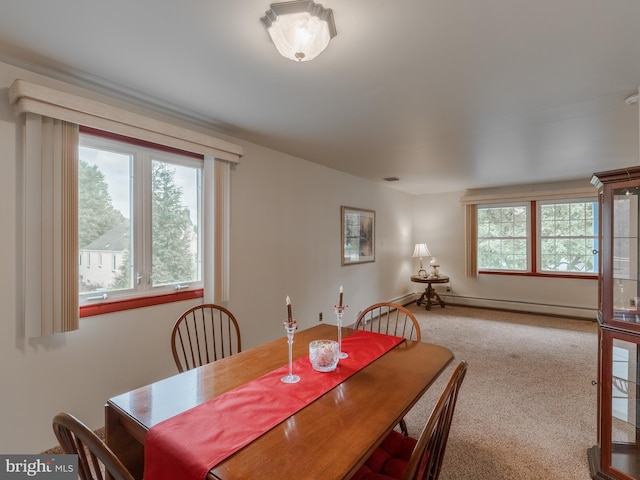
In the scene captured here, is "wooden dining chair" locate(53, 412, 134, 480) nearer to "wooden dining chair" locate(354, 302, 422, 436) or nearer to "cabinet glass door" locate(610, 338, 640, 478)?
"wooden dining chair" locate(354, 302, 422, 436)

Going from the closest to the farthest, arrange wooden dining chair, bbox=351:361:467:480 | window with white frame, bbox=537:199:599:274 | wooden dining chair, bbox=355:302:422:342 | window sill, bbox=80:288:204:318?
wooden dining chair, bbox=351:361:467:480 < window sill, bbox=80:288:204:318 < wooden dining chair, bbox=355:302:422:342 < window with white frame, bbox=537:199:599:274

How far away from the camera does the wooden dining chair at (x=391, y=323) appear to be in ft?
7.00

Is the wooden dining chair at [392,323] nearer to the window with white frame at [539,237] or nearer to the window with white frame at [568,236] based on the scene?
the window with white frame at [539,237]

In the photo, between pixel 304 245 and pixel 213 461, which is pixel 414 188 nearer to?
pixel 304 245

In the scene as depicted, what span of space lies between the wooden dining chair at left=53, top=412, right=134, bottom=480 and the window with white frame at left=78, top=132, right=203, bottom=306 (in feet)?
4.91

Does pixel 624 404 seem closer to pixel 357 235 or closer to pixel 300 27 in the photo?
pixel 300 27

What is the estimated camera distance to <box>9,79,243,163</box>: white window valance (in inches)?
65.6

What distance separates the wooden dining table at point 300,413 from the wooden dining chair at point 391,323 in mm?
398

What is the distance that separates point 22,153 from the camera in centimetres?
177

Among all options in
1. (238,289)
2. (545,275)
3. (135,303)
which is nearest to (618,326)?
(238,289)

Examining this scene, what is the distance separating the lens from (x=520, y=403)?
2.53 meters

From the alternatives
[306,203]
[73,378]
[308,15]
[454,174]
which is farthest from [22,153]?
[454,174]

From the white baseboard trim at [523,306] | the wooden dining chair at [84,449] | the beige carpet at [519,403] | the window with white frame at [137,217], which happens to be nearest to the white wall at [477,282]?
the white baseboard trim at [523,306]

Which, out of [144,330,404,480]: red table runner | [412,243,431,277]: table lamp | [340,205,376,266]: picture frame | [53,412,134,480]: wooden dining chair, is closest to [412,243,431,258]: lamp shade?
[412,243,431,277]: table lamp
